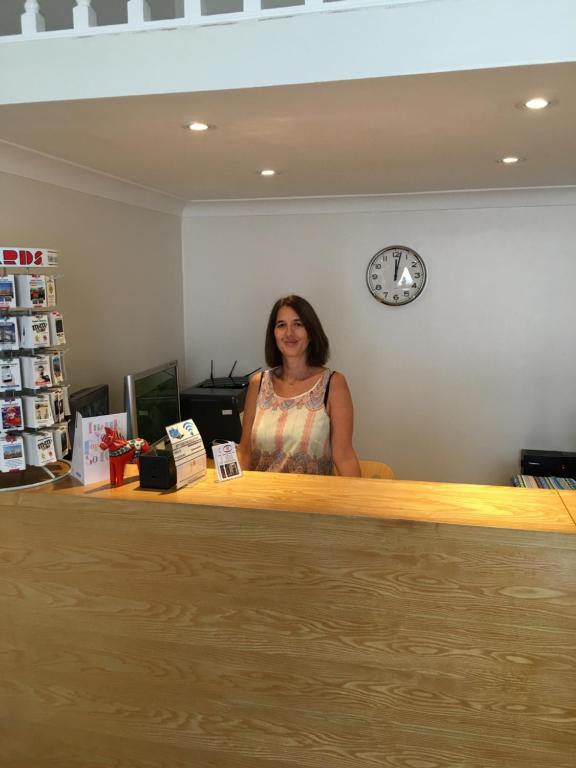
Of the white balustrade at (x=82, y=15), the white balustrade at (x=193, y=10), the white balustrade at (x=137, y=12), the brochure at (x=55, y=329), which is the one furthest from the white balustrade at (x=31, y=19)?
the brochure at (x=55, y=329)

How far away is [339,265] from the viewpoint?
13.8 feet

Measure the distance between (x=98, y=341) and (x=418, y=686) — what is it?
92.4 inches

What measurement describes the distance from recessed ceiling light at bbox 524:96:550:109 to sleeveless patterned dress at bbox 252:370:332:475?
111 centimetres

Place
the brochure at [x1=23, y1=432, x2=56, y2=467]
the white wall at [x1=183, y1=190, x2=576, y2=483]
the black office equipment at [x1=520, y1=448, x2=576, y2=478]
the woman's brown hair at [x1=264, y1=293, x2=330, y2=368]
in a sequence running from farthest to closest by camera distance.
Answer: the white wall at [x1=183, y1=190, x2=576, y2=483] < the black office equipment at [x1=520, y1=448, x2=576, y2=478] < the woman's brown hair at [x1=264, y1=293, x2=330, y2=368] < the brochure at [x1=23, y1=432, x2=56, y2=467]

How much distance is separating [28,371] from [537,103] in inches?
65.0

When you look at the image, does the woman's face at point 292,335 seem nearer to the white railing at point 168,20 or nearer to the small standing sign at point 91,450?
the small standing sign at point 91,450

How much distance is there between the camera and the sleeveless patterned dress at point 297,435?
245cm

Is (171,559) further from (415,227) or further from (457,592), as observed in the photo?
(415,227)

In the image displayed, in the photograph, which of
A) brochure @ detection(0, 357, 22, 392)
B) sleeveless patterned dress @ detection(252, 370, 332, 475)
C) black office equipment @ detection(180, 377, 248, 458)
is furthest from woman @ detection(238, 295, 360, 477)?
black office equipment @ detection(180, 377, 248, 458)

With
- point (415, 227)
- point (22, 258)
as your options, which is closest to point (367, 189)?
point (415, 227)

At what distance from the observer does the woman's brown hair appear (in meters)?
2.50

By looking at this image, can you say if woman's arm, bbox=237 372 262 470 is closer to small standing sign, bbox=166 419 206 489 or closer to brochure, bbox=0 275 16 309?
small standing sign, bbox=166 419 206 489

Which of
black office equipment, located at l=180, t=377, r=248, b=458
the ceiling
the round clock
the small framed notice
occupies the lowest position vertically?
black office equipment, located at l=180, t=377, r=248, b=458

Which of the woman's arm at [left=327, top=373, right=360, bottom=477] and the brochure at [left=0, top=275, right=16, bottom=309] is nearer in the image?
the brochure at [left=0, top=275, right=16, bottom=309]
